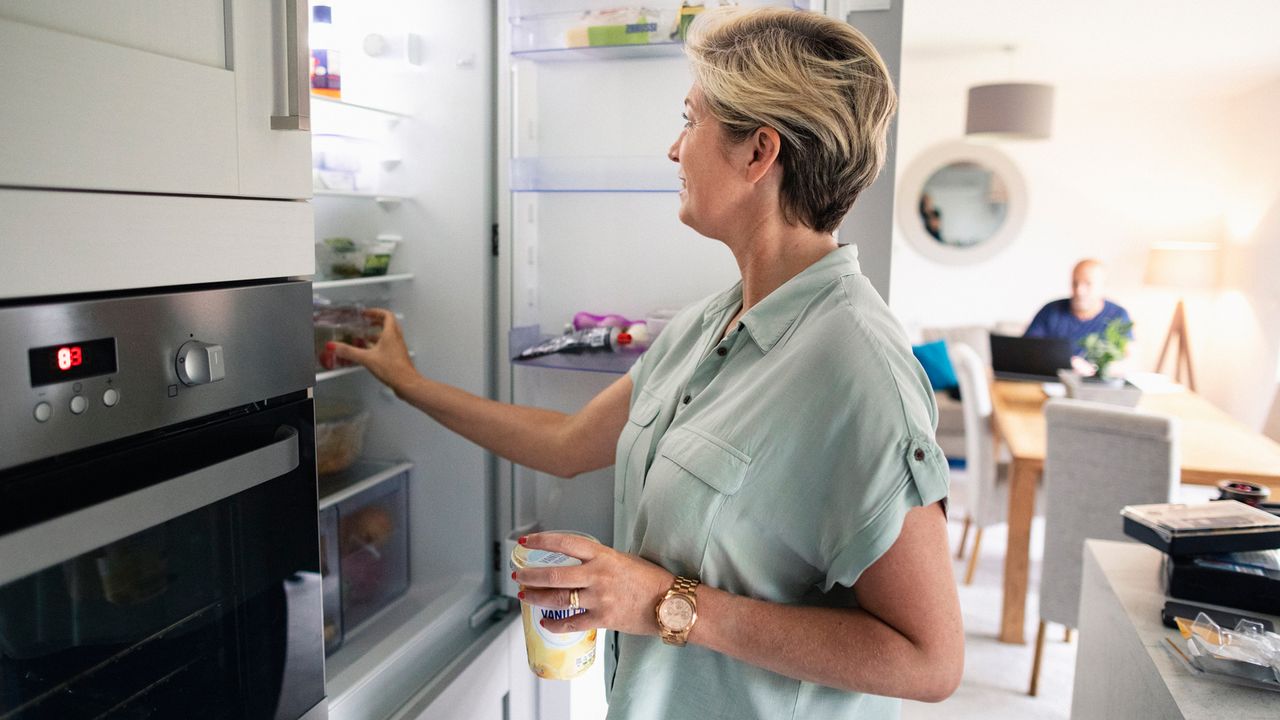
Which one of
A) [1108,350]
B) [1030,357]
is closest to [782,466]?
[1108,350]

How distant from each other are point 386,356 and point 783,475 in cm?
77

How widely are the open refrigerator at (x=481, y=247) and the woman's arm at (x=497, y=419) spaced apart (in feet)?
0.35

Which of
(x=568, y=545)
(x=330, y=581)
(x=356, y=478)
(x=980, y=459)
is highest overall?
(x=568, y=545)

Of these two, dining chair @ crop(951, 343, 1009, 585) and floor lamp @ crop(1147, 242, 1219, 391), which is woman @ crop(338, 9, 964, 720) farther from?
floor lamp @ crop(1147, 242, 1219, 391)

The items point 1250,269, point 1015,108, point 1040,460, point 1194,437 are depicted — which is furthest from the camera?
point 1250,269

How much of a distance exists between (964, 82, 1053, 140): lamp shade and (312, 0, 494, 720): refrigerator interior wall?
4.03 meters

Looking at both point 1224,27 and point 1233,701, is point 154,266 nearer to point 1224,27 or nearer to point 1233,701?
point 1233,701

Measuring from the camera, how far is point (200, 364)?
86cm

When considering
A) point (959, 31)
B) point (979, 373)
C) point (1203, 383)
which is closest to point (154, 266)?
point (979, 373)

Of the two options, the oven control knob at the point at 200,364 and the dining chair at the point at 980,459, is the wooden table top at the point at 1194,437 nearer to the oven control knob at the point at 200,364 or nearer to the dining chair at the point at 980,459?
the dining chair at the point at 980,459

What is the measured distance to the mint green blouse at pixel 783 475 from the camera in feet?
3.06

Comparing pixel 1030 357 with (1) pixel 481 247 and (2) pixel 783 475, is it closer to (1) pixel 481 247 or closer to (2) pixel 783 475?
(1) pixel 481 247

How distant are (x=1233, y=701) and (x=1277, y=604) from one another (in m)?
0.33

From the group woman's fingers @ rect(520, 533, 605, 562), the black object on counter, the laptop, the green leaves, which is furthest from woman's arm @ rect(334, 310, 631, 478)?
the laptop
